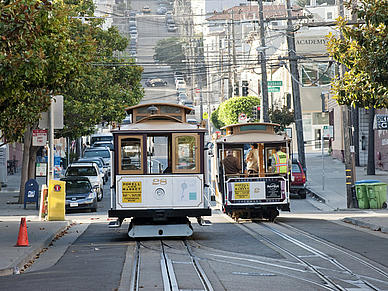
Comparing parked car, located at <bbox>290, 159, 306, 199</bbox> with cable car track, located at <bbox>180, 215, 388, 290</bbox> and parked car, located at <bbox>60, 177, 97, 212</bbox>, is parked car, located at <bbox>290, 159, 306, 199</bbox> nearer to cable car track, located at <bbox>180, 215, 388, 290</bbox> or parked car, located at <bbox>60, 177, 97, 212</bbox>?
parked car, located at <bbox>60, 177, 97, 212</bbox>

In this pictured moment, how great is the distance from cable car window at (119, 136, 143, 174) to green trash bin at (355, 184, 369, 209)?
11.8m

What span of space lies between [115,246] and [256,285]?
5.49 m

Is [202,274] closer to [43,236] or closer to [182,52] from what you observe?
[43,236]

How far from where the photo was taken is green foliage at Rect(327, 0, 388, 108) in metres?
16.0

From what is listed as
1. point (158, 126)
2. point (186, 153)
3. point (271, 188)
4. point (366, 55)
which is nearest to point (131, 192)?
point (186, 153)

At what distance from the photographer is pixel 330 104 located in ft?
175

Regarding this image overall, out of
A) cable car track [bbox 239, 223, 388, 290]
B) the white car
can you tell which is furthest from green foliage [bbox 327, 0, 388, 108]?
the white car

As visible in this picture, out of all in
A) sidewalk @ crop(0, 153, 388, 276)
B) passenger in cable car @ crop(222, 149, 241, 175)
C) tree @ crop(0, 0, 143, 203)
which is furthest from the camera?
passenger in cable car @ crop(222, 149, 241, 175)

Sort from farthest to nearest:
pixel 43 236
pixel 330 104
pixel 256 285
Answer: pixel 330 104 < pixel 43 236 < pixel 256 285

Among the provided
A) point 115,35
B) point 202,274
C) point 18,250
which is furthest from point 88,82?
point 202,274

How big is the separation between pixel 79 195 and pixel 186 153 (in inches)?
466

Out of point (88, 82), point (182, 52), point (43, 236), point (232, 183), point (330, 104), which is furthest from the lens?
point (182, 52)

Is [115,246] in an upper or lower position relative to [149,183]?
lower

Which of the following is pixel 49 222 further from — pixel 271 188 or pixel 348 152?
pixel 348 152
